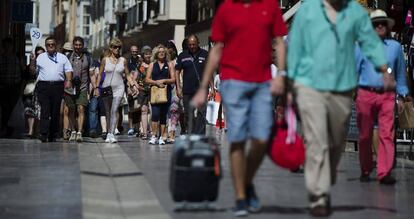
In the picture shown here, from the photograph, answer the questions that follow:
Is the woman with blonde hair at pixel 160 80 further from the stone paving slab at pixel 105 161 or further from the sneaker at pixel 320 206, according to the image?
the sneaker at pixel 320 206

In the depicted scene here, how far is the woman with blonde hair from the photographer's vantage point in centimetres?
1873

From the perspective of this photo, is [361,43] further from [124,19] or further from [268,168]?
[124,19]

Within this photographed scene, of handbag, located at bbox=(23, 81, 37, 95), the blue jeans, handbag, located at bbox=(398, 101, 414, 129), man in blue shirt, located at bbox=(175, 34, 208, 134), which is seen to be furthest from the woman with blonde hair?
handbag, located at bbox=(398, 101, 414, 129)

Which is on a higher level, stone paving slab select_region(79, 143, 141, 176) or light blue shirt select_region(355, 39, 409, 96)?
light blue shirt select_region(355, 39, 409, 96)

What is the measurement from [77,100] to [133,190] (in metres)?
9.74

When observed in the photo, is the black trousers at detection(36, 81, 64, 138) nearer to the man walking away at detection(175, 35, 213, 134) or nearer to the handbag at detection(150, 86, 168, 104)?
the handbag at detection(150, 86, 168, 104)

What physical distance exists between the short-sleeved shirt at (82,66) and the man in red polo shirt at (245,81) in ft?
38.3

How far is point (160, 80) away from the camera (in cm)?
1894

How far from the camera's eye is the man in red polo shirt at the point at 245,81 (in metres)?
8.71

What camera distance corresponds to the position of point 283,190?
10.9 metres

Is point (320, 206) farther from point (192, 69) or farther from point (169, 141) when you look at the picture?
point (169, 141)

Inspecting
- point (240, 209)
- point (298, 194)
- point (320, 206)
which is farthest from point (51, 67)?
point (320, 206)

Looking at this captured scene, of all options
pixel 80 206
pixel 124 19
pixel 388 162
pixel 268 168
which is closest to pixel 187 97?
pixel 268 168

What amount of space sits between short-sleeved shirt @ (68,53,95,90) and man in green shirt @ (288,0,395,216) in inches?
456
